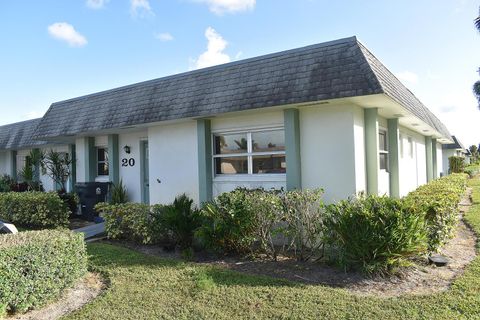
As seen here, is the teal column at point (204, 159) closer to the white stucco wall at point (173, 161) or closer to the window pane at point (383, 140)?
the white stucco wall at point (173, 161)

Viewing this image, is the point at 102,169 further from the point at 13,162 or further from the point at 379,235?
the point at 379,235

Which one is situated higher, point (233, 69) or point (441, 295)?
point (233, 69)

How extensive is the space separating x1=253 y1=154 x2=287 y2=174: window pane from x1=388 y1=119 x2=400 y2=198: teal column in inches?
136

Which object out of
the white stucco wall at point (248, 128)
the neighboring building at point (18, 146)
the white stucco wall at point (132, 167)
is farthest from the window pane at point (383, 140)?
the neighboring building at point (18, 146)

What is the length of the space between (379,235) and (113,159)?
9.62 metres

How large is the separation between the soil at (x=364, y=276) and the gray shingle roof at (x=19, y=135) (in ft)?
41.2

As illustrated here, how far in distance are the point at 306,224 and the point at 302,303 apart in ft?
6.32

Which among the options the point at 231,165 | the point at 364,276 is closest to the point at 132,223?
the point at 231,165

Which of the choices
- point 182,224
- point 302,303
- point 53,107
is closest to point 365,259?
point 302,303

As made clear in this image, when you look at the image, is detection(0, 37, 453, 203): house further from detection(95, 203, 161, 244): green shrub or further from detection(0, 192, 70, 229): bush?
detection(0, 192, 70, 229): bush

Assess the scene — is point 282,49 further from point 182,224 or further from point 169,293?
point 169,293

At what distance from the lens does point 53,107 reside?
43.5ft

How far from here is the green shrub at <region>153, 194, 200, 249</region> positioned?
22.9 ft

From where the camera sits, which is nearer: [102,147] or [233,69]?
[233,69]
